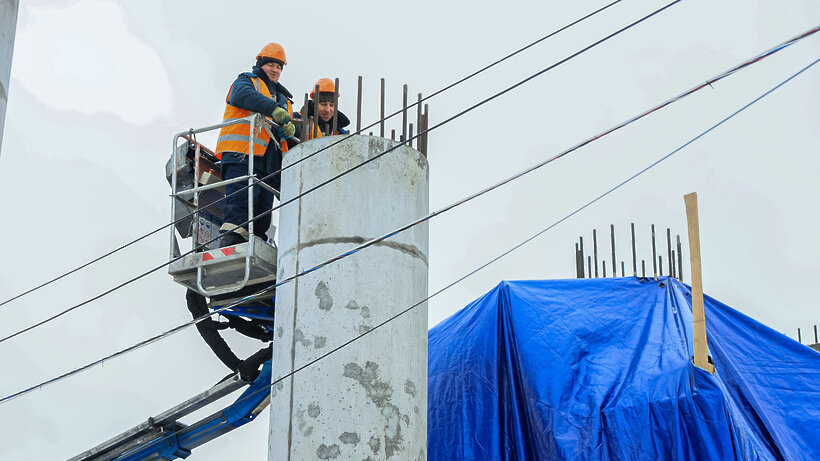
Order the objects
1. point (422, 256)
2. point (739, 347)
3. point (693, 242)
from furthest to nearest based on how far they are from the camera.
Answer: point (739, 347)
point (693, 242)
point (422, 256)

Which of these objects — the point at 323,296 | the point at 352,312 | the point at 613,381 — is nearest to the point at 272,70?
the point at 323,296

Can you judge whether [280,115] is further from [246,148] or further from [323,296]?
[323,296]

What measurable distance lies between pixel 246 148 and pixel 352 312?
290cm

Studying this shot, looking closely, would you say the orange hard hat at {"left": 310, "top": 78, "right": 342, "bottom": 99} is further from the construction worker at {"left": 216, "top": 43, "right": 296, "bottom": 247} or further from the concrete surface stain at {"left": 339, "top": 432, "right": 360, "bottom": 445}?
the concrete surface stain at {"left": 339, "top": 432, "right": 360, "bottom": 445}

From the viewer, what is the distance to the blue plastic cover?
9.72 m

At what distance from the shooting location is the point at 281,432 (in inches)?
336

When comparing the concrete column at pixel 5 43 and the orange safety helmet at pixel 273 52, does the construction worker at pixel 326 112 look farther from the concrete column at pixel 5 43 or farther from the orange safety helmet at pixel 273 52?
the concrete column at pixel 5 43

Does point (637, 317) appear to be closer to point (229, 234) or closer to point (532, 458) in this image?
point (532, 458)

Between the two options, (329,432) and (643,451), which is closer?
(329,432)

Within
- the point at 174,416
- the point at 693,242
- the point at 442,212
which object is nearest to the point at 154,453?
the point at 174,416

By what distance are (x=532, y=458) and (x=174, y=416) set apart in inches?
160

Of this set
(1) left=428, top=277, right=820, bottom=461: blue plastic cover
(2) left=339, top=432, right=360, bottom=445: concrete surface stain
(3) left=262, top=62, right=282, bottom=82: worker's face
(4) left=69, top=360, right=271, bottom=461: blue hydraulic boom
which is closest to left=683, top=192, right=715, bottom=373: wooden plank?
(1) left=428, top=277, right=820, bottom=461: blue plastic cover

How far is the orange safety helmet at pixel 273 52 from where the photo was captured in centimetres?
1146

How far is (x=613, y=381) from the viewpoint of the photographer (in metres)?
10.3
